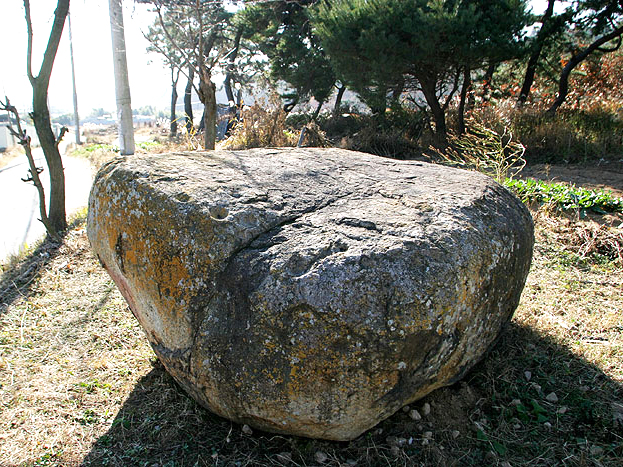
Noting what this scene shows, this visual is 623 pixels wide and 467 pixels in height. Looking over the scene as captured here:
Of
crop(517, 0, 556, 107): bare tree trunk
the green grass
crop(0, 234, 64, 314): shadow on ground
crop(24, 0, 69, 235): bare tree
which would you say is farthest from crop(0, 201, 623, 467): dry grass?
crop(517, 0, 556, 107): bare tree trunk

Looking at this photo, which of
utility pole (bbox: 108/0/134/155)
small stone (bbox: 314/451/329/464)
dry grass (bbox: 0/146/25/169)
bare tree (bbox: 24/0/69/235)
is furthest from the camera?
dry grass (bbox: 0/146/25/169)

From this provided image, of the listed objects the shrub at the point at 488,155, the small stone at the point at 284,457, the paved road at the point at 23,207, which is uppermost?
the shrub at the point at 488,155

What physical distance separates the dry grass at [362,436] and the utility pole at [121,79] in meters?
6.36

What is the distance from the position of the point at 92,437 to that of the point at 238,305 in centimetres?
122

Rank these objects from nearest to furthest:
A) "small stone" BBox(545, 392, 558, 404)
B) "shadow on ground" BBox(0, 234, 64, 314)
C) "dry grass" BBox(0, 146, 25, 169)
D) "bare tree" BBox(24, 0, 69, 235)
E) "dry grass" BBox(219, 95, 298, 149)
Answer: "small stone" BBox(545, 392, 558, 404), "shadow on ground" BBox(0, 234, 64, 314), "bare tree" BBox(24, 0, 69, 235), "dry grass" BBox(219, 95, 298, 149), "dry grass" BBox(0, 146, 25, 169)

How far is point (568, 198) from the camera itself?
Result: 17.6 feet

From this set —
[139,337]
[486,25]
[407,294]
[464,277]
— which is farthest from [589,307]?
[486,25]

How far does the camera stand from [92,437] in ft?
7.91

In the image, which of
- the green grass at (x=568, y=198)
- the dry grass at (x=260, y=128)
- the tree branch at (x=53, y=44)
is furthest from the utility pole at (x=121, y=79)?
the green grass at (x=568, y=198)

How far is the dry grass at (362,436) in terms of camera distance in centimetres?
219

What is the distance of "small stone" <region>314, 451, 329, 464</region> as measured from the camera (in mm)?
2121

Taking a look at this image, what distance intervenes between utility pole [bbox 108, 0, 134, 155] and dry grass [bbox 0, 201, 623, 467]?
636 centimetres

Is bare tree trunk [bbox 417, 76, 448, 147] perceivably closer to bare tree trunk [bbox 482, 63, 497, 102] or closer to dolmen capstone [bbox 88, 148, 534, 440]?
bare tree trunk [bbox 482, 63, 497, 102]

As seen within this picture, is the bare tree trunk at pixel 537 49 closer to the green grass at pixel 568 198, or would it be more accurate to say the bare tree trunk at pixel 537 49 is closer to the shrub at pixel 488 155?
the shrub at pixel 488 155
